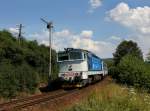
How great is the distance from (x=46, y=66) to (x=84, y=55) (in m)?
19.2

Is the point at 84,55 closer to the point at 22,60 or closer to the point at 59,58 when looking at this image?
the point at 59,58

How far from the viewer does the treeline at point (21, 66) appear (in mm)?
28953

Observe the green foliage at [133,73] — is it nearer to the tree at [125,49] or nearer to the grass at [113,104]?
the grass at [113,104]

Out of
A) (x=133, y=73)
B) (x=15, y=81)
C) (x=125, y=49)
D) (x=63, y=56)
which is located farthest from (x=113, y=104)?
(x=125, y=49)

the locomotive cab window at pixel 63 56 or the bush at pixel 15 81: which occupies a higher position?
the locomotive cab window at pixel 63 56

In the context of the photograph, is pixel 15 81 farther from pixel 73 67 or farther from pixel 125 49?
pixel 125 49

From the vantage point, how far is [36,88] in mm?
34312

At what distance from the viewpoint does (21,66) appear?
34906mm

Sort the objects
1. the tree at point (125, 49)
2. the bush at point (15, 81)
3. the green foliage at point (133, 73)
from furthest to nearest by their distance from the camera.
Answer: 1. the tree at point (125, 49)
2. the green foliage at point (133, 73)
3. the bush at point (15, 81)

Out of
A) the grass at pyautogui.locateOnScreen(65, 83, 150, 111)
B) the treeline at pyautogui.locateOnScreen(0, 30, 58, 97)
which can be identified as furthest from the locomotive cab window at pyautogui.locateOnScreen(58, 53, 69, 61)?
the grass at pyautogui.locateOnScreen(65, 83, 150, 111)

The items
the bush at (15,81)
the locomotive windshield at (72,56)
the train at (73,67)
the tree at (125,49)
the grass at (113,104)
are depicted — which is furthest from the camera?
the tree at (125,49)

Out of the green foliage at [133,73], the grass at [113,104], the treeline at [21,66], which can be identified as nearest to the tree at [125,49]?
the treeline at [21,66]

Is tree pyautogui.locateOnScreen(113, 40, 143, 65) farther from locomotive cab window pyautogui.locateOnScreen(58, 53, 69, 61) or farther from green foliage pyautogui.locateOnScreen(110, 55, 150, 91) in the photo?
locomotive cab window pyautogui.locateOnScreen(58, 53, 69, 61)

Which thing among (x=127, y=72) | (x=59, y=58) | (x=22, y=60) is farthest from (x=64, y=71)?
(x=22, y=60)
